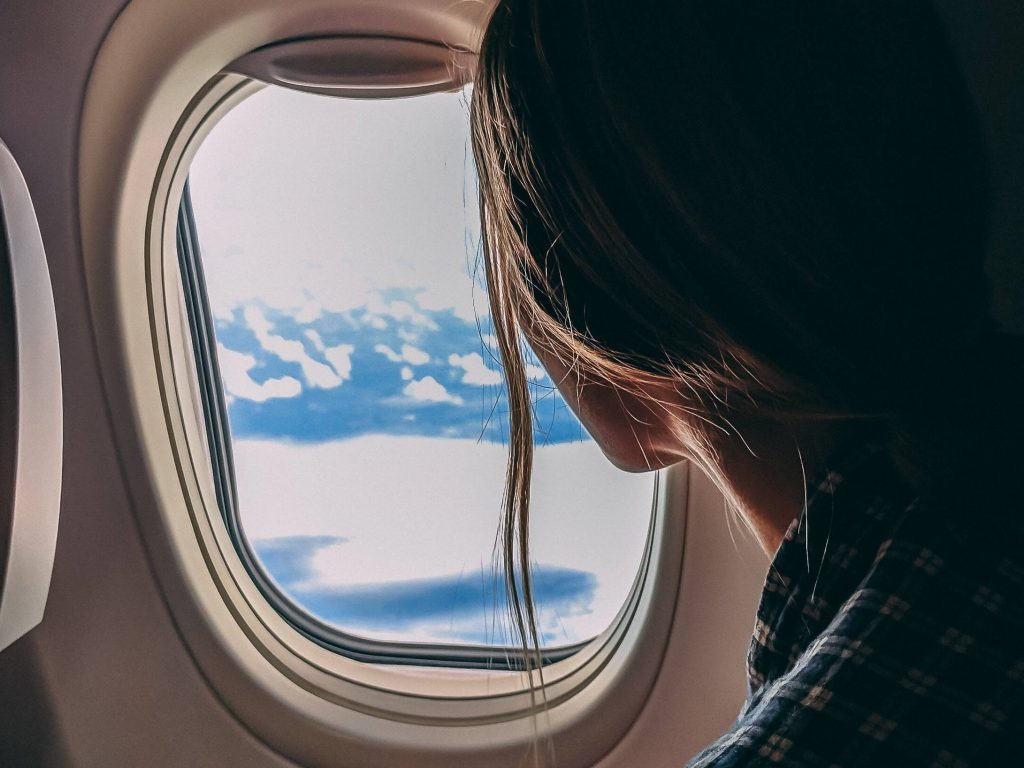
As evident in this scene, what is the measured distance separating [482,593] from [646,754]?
0.43 m

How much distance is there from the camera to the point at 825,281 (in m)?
0.43

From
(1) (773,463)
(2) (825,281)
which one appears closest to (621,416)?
(1) (773,463)

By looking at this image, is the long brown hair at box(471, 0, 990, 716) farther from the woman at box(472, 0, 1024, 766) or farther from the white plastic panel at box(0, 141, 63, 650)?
the white plastic panel at box(0, 141, 63, 650)

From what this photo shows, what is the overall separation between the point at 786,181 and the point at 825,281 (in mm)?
67

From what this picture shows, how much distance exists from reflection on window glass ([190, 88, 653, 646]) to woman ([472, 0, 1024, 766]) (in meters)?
0.79

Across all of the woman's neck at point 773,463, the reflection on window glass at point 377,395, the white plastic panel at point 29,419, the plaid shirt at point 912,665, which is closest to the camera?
the plaid shirt at point 912,665

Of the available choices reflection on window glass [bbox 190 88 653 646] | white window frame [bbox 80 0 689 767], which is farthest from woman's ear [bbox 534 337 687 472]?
reflection on window glass [bbox 190 88 653 646]

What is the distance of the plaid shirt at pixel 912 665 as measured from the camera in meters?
0.34

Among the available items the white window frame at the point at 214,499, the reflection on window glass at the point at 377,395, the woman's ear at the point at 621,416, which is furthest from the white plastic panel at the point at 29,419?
the woman's ear at the point at 621,416

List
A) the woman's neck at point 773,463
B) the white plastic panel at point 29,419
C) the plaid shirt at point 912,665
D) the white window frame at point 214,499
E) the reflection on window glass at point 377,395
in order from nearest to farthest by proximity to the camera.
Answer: the plaid shirt at point 912,665, the woman's neck at point 773,463, the white plastic panel at point 29,419, the white window frame at point 214,499, the reflection on window glass at point 377,395

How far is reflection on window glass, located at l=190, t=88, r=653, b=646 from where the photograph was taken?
51.4 inches

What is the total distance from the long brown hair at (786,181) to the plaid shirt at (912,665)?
0.08 meters

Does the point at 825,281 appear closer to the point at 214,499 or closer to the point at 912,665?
the point at 912,665

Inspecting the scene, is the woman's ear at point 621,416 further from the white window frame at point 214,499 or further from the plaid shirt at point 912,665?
the white window frame at point 214,499
